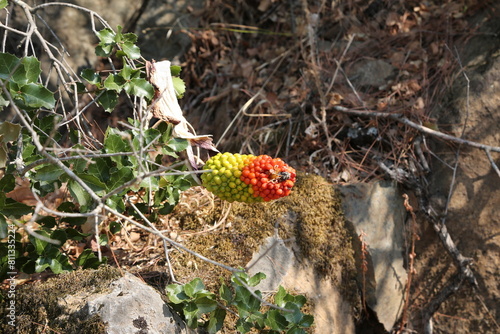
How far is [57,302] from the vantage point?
1.74 m

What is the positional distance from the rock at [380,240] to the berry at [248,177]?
765 millimetres

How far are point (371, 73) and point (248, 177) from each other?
1819 millimetres

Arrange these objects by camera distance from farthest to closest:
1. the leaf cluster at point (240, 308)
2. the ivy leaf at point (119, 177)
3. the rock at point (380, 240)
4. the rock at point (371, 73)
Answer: the rock at point (371, 73), the rock at point (380, 240), the ivy leaf at point (119, 177), the leaf cluster at point (240, 308)

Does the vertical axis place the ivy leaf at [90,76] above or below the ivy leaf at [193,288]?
above

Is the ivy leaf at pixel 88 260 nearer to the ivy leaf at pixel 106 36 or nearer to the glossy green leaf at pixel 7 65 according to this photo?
the glossy green leaf at pixel 7 65

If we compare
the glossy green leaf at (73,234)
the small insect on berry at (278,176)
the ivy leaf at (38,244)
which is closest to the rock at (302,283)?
the small insect on berry at (278,176)

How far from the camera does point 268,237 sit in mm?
2307

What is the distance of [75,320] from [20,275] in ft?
2.36

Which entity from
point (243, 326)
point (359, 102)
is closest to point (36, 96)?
point (243, 326)

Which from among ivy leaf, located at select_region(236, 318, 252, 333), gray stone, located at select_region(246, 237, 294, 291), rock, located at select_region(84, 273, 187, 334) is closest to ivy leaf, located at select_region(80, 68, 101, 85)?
rock, located at select_region(84, 273, 187, 334)

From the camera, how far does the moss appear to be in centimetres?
168

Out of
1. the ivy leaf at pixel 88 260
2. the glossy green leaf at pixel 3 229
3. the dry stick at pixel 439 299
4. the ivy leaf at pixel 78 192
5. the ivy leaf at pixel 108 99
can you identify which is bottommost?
the dry stick at pixel 439 299

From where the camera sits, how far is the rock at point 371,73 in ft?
10.7

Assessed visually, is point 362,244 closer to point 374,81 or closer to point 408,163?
point 408,163
